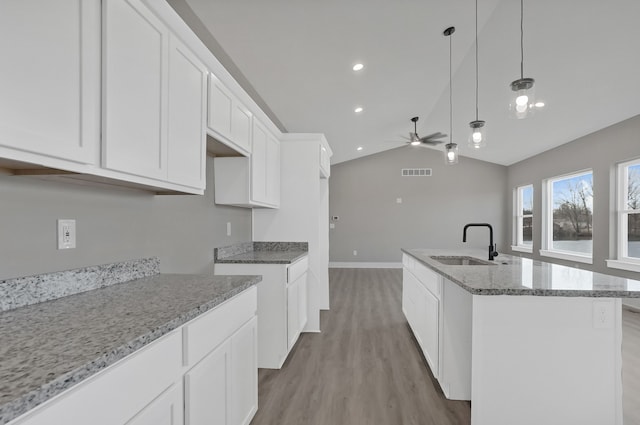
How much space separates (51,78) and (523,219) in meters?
9.31

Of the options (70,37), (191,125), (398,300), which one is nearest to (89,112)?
(70,37)

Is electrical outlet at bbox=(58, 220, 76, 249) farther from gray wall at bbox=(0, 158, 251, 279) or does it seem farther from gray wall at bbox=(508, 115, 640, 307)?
gray wall at bbox=(508, 115, 640, 307)

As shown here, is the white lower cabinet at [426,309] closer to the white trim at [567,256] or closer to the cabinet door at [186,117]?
the cabinet door at [186,117]

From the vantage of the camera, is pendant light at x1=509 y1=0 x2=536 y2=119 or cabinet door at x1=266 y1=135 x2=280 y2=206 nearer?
pendant light at x1=509 y1=0 x2=536 y2=119

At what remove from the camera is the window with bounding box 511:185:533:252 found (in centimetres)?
780

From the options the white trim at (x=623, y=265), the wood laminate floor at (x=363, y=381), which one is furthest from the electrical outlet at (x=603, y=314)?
the white trim at (x=623, y=265)

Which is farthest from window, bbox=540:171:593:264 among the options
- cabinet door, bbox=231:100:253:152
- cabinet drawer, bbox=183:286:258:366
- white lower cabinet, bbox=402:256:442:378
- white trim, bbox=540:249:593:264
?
cabinet drawer, bbox=183:286:258:366

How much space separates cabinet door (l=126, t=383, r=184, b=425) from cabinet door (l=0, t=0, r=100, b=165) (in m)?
0.80

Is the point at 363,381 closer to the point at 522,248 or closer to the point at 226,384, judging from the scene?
the point at 226,384

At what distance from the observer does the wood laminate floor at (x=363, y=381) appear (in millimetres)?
2102

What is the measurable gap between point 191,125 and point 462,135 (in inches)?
265

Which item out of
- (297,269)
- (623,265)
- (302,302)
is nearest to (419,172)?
(623,265)

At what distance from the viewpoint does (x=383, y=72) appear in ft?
13.1

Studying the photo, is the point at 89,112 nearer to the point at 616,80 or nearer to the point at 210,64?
the point at 210,64
